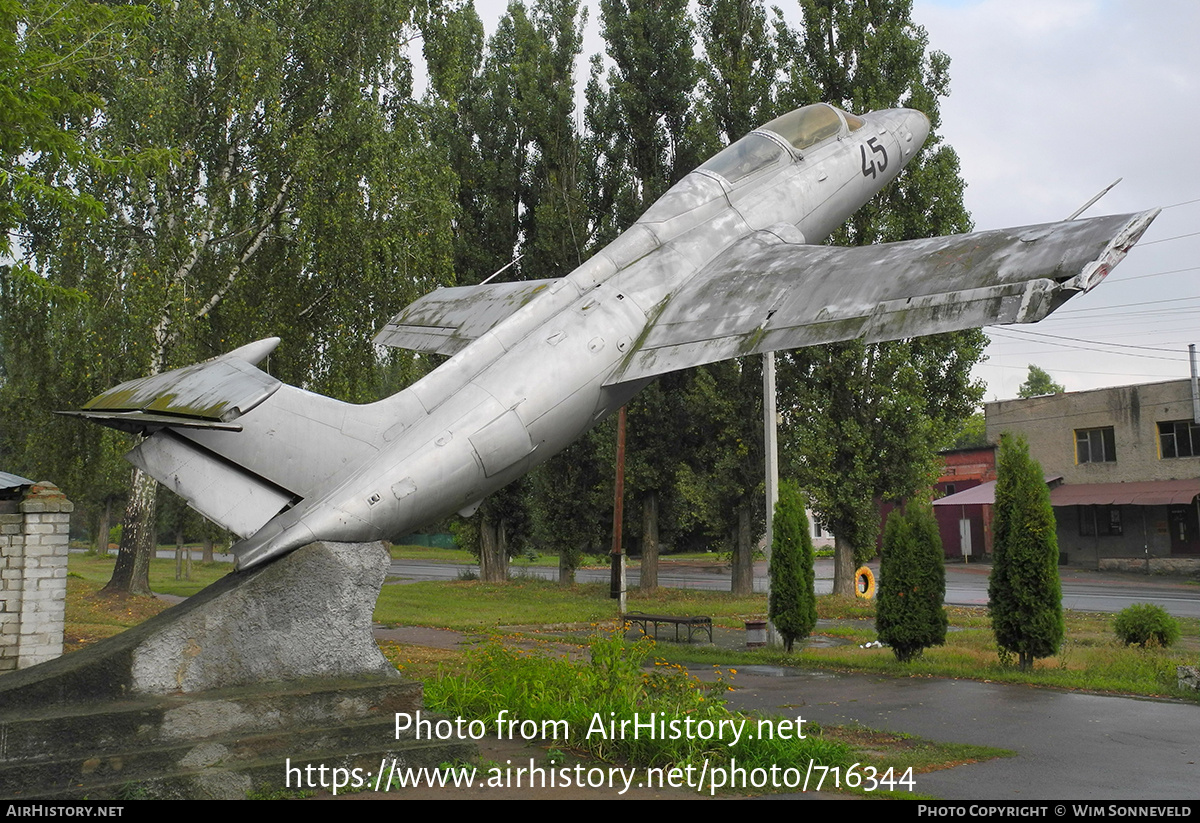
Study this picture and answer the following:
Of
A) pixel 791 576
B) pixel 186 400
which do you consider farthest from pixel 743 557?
pixel 186 400

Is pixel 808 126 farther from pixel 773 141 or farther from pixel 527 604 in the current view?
pixel 527 604

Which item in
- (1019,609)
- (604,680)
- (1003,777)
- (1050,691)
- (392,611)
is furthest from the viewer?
(392,611)

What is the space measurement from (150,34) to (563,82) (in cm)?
1358

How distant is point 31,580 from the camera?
40.1 feet

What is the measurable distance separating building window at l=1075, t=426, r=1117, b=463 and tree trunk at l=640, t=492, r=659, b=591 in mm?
22708

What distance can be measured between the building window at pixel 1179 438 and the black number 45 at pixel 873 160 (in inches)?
1195

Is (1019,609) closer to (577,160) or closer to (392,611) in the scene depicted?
(392,611)

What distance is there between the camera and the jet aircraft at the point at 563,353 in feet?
23.1

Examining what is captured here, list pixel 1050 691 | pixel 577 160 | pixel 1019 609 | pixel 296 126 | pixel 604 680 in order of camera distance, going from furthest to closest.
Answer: pixel 577 160
pixel 296 126
pixel 1019 609
pixel 1050 691
pixel 604 680

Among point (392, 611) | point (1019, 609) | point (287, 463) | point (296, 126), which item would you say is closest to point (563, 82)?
point (296, 126)

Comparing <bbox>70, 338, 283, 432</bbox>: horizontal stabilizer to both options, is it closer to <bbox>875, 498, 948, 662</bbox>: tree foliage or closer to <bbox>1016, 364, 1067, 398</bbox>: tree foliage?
<bbox>875, 498, 948, 662</bbox>: tree foliage

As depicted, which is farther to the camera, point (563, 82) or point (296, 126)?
point (563, 82)

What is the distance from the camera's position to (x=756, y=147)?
11883mm

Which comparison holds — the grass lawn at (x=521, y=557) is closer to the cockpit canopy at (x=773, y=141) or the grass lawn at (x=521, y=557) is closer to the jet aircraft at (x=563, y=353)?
the cockpit canopy at (x=773, y=141)
